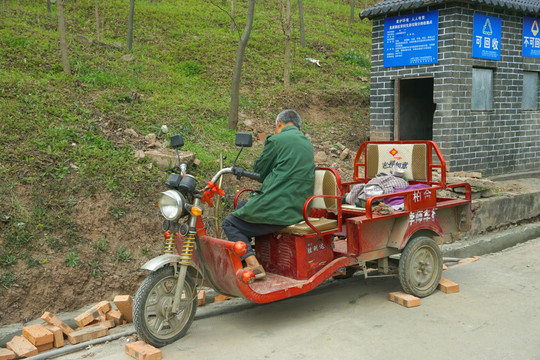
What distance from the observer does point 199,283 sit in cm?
499

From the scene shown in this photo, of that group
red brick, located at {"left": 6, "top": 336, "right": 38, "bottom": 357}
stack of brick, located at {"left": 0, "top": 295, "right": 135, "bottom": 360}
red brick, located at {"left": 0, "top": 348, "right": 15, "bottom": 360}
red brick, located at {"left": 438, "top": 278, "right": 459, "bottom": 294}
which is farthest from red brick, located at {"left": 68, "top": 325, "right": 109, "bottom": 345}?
red brick, located at {"left": 438, "top": 278, "right": 459, "bottom": 294}

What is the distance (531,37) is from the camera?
11.5m

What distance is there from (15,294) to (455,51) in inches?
337

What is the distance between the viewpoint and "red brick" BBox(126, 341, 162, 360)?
4.29 meters

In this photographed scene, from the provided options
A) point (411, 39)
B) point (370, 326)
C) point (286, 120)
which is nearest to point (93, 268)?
point (286, 120)

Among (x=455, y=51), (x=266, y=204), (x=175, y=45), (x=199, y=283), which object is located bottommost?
(x=199, y=283)

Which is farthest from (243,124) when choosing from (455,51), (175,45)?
(175,45)

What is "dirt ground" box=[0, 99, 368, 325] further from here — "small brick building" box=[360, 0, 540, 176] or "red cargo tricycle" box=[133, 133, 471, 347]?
"small brick building" box=[360, 0, 540, 176]

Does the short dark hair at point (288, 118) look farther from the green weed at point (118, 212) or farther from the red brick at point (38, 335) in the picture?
the red brick at point (38, 335)

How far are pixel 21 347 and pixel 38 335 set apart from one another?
170mm

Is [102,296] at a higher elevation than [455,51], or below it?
below

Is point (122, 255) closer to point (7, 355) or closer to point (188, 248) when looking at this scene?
→ point (7, 355)

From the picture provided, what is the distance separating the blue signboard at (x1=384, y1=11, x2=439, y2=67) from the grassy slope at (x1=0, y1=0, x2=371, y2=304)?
9.30 feet

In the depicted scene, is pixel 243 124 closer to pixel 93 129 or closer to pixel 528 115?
pixel 93 129
